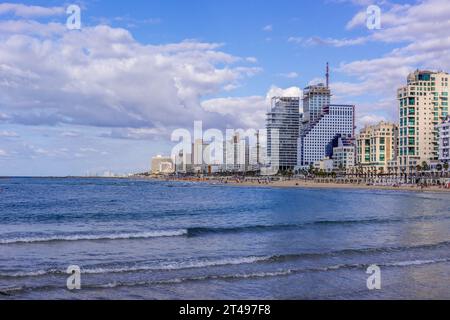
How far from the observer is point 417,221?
39344mm

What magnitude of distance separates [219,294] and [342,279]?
14.8ft

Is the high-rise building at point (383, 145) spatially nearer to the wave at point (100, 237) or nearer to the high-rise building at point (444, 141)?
the high-rise building at point (444, 141)

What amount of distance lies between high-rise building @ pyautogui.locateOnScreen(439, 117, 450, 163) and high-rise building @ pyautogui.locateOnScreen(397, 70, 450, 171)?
620 inches

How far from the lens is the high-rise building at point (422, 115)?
16700cm

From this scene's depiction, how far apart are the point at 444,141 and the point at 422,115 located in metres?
21.5

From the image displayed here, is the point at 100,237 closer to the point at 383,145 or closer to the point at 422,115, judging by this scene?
the point at 422,115

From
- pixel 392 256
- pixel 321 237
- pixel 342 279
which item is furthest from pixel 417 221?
pixel 342 279

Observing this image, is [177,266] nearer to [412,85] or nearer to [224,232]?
[224,232]

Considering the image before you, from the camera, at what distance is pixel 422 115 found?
168m

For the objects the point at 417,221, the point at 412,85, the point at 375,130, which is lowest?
the point at 417,221

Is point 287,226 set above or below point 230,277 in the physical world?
below
